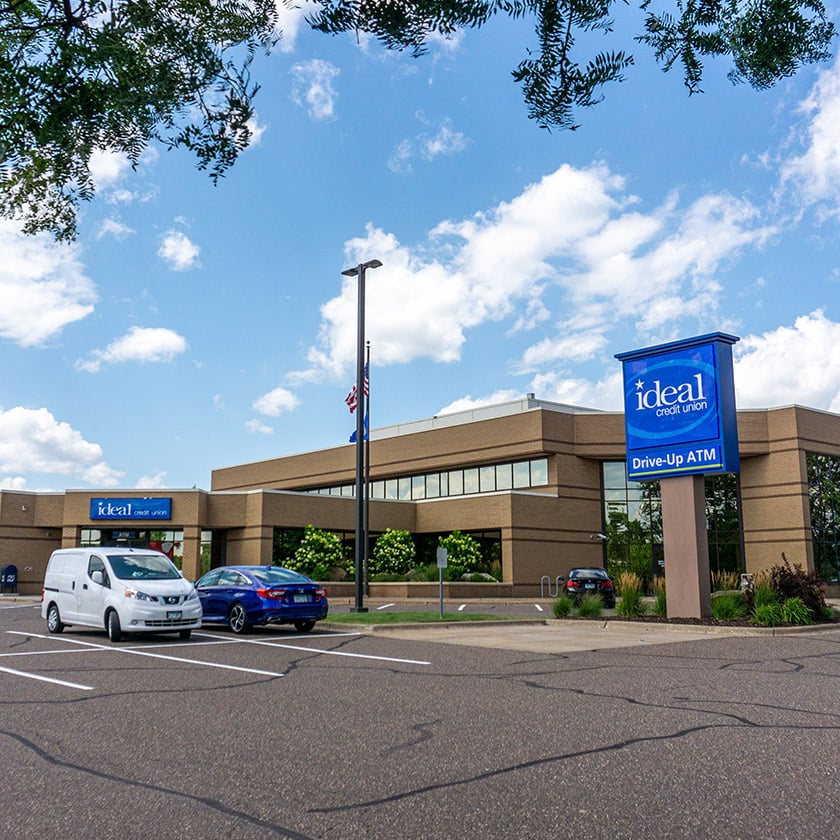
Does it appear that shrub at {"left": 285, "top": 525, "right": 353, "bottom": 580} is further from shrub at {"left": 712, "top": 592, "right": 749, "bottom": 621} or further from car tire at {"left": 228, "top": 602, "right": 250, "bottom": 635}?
shrub at {"left": 712, "top": 592, "right": 749, "bottom": 621}

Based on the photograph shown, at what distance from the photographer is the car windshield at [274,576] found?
1834cm

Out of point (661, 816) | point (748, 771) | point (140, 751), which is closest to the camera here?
point (661, 816)

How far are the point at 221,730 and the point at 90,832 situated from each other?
2.93 m

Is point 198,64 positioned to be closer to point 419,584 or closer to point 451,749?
point 451,749

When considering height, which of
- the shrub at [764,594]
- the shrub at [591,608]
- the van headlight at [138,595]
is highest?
the van headlight at [138,595]

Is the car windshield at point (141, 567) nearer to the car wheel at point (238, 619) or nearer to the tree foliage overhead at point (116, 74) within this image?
the car wheel at point (238, 619)

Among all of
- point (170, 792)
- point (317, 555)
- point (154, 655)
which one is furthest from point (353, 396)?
point (170, 792)

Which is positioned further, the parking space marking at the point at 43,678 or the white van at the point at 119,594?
the white van at the point at 119,594

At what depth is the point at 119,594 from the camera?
52.4 ft

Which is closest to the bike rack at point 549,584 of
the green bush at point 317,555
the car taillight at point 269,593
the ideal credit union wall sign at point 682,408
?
the green bush at point 317,555

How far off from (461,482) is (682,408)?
24959 millimetres

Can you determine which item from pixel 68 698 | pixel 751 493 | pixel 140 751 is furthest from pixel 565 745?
pixel 751 493

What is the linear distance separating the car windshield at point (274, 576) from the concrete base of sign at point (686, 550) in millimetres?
8724

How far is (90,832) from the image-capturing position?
4.60 metres
